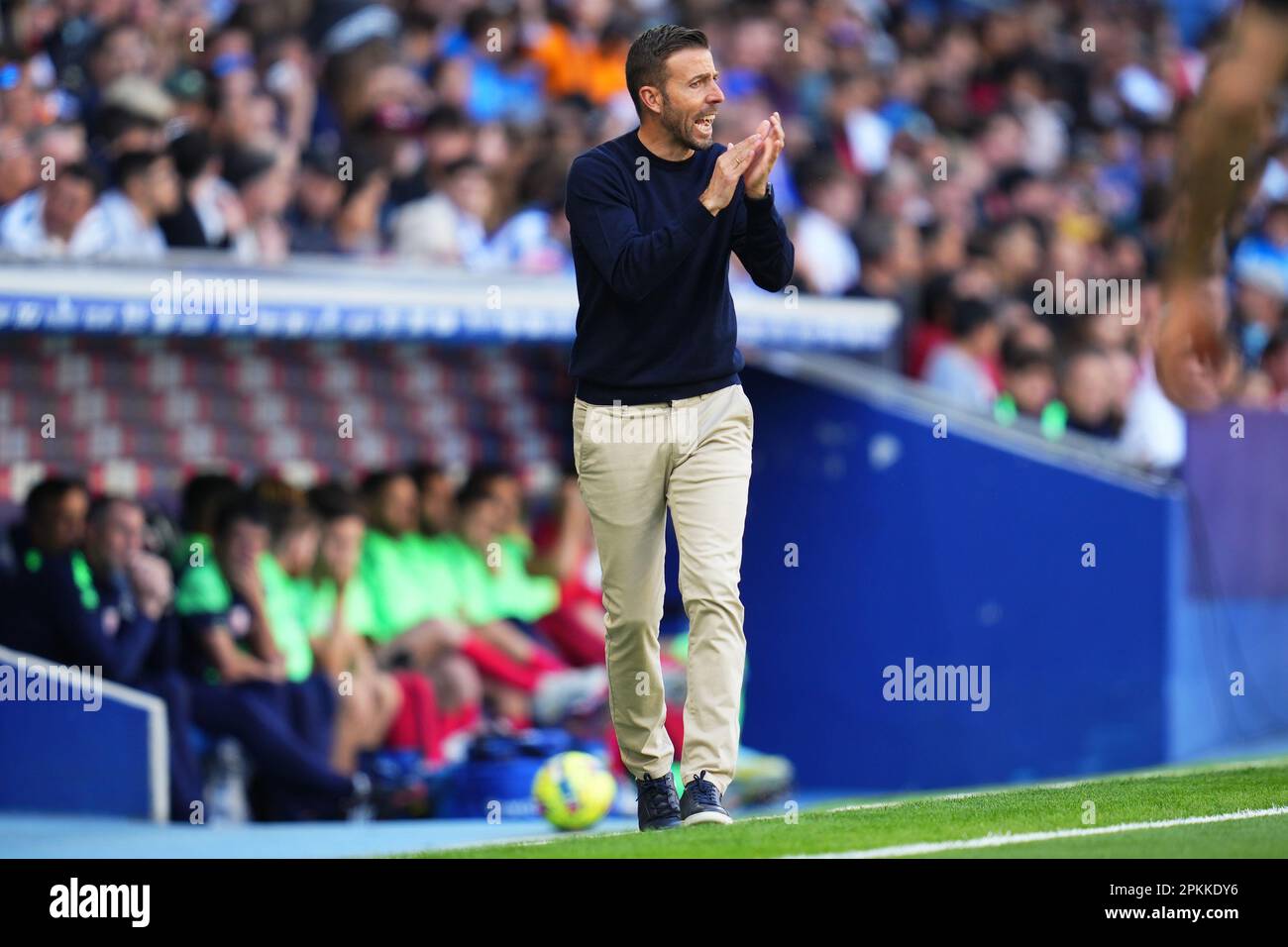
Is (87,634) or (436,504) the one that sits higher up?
(436,504)

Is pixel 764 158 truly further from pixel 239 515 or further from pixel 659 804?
pixel 239 515

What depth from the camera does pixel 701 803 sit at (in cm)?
645

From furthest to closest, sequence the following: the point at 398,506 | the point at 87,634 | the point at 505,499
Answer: the point at 505,499, the point at 398,506, the point at 87,634

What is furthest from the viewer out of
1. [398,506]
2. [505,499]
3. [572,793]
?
[505,499]

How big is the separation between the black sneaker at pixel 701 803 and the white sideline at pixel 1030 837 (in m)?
0.77

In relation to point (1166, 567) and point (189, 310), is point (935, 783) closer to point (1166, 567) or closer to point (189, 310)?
point (1166, 567)

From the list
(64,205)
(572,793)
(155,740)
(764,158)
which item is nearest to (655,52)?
(764,158)

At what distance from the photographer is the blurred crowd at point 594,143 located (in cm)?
1062

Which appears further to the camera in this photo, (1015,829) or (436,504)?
(436,504)

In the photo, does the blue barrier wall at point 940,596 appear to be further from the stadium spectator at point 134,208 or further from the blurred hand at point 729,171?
the blurred hand at point 729,171

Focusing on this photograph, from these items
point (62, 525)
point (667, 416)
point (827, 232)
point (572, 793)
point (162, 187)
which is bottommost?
point (572, 793)

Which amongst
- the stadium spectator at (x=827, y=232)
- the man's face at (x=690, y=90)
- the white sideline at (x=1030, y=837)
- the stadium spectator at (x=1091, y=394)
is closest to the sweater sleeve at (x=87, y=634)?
the stadium spectator at (x=827, y=232)

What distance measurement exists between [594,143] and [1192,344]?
8288 mm
